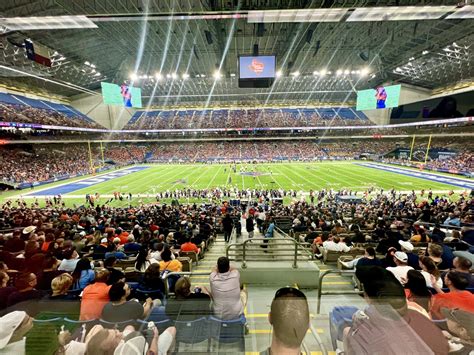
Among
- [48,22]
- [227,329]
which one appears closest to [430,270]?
[227,329]

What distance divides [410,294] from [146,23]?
33.1m

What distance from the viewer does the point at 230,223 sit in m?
11.3

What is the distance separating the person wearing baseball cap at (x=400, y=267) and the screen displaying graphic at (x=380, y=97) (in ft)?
152

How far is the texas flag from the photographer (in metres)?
26.0

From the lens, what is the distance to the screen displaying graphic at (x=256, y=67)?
75.0 ft

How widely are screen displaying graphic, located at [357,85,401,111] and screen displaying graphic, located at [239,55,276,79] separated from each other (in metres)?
29.8

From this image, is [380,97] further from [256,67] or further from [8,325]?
[8,325]

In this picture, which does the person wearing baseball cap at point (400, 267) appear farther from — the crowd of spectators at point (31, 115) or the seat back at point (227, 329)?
the crowd of spectators at point (31, 115)

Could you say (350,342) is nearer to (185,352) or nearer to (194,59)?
(185,352)

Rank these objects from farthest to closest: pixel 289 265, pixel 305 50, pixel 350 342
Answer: pixel 305 50 < pixel 289 265 < pixel 350 342

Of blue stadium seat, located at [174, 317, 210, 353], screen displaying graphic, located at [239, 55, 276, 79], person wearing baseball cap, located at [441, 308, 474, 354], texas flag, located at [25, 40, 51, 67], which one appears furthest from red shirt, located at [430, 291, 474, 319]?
texas flag, located at [25, 40, 51, 67]

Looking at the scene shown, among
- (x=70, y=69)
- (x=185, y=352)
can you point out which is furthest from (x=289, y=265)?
(x=70, y=69)

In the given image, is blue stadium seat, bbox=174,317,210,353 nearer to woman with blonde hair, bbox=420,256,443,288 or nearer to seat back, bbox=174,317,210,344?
seat back, bbox=174,317,210,344

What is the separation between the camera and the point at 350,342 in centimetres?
220
